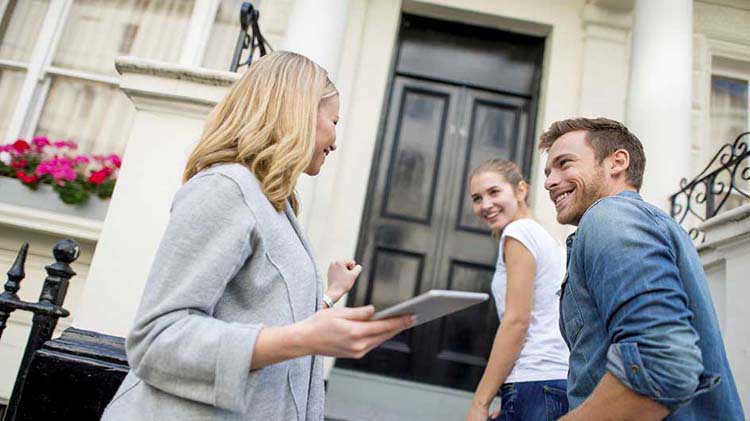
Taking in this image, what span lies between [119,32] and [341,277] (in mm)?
4764

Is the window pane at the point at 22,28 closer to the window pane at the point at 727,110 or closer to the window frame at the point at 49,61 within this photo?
the window frame at the point at 49,61

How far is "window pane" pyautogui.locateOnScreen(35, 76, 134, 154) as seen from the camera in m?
4.98

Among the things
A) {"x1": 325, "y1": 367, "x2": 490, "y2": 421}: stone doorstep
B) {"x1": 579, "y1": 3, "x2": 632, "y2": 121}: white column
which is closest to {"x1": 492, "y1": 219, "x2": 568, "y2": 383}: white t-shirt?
{"x1": 325, "y1": 367, "x2": 490, "y2": 421}: stone doorstep

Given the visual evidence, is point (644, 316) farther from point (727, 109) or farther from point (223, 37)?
point (727, 109)

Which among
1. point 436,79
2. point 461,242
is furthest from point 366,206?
point 436,79

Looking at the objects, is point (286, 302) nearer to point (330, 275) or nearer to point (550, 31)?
point (330, 275)

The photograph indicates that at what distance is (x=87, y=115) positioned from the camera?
505 centimetres

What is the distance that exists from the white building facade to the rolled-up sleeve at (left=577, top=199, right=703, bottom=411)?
2853 millimetres

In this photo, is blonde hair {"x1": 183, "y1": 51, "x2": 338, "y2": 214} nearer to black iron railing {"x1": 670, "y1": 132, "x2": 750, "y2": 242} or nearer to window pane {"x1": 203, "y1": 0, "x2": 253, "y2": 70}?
black iron railing {"x1": 670, "y1": 132, "x2": 750, "y2": 242}

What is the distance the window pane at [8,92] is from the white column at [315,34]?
2865mm

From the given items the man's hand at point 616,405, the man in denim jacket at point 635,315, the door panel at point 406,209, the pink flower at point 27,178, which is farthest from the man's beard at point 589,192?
the pink flower at point 27,178

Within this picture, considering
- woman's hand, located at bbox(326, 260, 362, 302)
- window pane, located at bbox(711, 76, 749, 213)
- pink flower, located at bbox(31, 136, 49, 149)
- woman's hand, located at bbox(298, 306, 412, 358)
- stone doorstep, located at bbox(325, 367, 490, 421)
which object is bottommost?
stone doorstep, located at bbox(325, 367, 490, 421)

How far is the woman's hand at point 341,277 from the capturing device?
1693 millimetres

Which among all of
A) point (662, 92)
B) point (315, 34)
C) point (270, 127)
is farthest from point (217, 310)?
point (662, 92)
